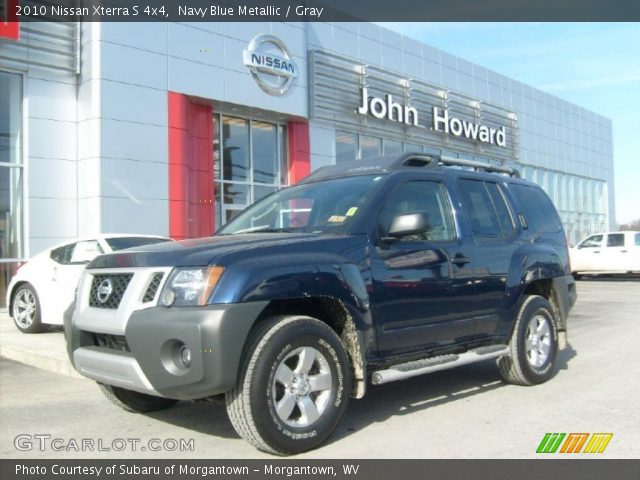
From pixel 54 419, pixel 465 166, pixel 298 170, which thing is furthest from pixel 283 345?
pixel 298 170

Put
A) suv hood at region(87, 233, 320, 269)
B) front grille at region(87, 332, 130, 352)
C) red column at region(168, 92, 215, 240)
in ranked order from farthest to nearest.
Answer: red column at region(168, 92, 215, 240), front grille at region(87, 332, 130, 352), suv hood at region(87, 233, 320, 269)

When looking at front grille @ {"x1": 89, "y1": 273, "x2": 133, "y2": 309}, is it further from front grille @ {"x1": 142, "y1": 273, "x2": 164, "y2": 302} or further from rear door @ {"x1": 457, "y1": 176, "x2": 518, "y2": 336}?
rear door @ {"x1": 457, "y1": 176, "x2": 518, "y2": 336}

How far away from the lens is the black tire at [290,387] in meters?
3.87

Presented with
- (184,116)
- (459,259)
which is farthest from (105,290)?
(184,116)

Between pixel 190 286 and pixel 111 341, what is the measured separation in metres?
0.83

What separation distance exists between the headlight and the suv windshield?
1125 mm

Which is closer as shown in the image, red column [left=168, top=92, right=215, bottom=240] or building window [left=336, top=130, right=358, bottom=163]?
red column [left=168, top=92, right=215, bottom=240]

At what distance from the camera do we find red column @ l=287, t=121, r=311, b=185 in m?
18.6

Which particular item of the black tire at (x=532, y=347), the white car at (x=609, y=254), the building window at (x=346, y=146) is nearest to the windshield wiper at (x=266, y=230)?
the black tire at (x=532, y=347)

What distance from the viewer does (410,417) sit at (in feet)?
16.5

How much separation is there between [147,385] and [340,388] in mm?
1232

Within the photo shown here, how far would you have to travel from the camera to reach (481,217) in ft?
19.2

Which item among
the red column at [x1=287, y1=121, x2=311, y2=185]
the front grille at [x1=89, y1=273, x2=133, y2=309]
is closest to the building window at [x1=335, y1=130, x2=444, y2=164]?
the red column at [x1=287, y1=121, x2=311, y2=185]
